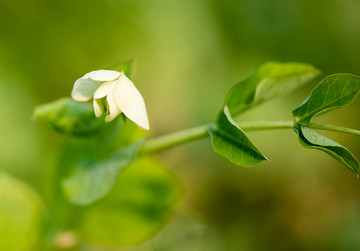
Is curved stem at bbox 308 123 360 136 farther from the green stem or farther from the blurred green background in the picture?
the blurred green background

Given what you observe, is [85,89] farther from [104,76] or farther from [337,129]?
[337,129]

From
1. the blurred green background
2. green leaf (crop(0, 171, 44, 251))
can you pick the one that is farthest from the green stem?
the blurred green background

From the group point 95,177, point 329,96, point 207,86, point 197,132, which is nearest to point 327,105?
point 329,96

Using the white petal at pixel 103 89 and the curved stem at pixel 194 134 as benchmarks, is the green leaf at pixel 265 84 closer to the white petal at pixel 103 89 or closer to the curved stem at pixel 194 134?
the curved stem at pixel 194 134

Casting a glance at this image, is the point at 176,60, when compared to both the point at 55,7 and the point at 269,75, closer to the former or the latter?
the point at 55,7

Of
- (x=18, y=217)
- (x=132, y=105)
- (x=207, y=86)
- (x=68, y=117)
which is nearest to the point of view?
(x=132, y=105)

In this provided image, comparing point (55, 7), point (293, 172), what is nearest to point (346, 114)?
point (293, 172)
